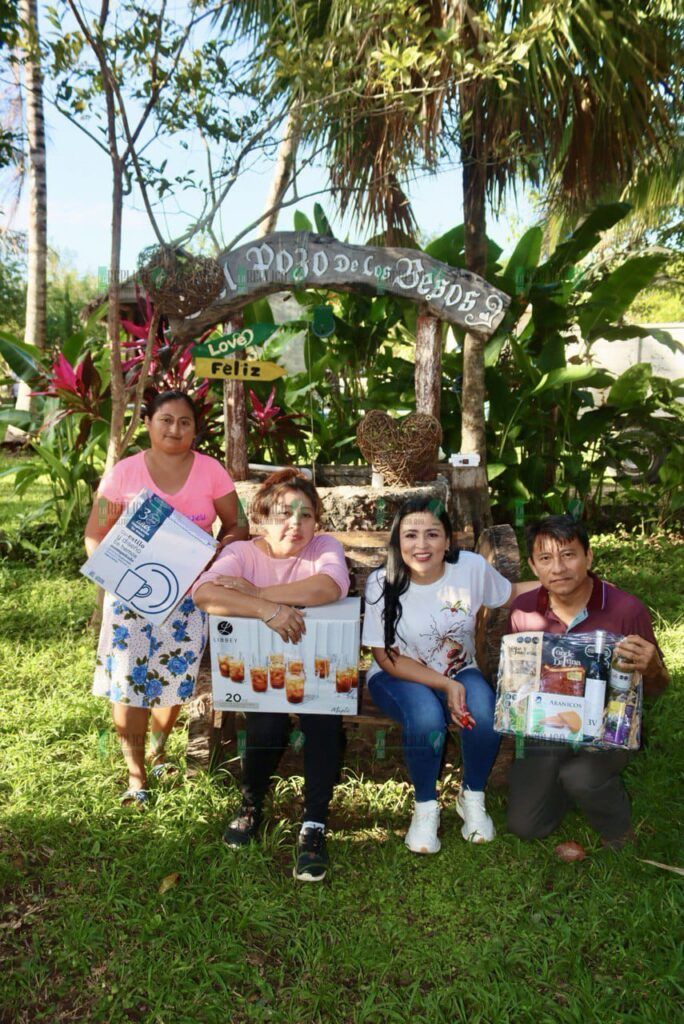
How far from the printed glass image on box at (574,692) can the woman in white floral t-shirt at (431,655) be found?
0.19 meters

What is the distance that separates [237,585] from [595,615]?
1142 mm

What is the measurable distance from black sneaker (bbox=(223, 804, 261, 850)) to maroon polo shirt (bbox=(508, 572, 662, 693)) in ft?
3.45

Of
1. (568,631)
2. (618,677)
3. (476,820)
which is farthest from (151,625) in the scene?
(618,677)

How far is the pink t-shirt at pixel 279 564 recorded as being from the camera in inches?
108

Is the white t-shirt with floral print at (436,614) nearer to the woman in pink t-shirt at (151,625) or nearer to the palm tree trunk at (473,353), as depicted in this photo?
the woman in pink t-shirt at (151,625)

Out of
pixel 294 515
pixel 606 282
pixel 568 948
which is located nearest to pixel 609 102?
pixel 606 282

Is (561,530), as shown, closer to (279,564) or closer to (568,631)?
(568,631)

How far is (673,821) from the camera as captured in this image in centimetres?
277

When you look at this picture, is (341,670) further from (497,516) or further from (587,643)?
(497,516)

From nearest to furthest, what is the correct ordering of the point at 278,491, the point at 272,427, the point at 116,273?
the point at 278,491, the point at 116,273, the point at 272,427

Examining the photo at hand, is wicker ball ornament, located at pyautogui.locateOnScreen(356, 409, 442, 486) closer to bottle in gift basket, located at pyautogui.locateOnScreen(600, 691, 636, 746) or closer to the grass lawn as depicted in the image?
the grass lawn

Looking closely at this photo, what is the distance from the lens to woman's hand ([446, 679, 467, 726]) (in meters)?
2.64

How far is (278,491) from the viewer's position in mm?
2768


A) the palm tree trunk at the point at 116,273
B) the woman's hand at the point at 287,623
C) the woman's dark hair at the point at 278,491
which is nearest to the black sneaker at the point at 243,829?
the woman's hand at the point at 287,623
